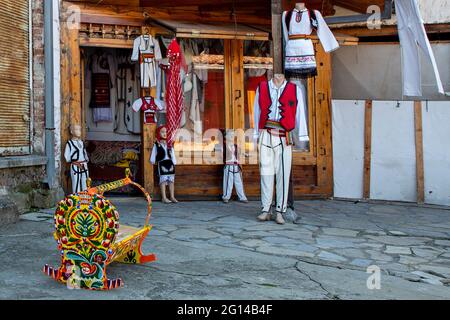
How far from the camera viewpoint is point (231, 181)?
8.85 meters

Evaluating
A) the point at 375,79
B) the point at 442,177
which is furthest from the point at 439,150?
the point at 375,79

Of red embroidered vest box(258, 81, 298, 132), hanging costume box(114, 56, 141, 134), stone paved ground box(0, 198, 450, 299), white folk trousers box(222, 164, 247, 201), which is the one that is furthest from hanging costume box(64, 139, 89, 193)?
red embroidered vest box(258, 81, 298, 132)

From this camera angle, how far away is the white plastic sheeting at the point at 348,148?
9.46 m

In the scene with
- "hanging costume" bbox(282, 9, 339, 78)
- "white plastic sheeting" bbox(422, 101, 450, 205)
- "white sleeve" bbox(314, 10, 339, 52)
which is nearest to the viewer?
"hanging costume" bbox(282, 9, 339, 78)

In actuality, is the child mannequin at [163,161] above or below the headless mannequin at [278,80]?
below

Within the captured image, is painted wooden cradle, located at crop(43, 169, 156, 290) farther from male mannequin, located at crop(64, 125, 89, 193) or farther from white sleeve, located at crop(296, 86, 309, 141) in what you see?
male mannequin, located at crop(64, 125, 89, 193)

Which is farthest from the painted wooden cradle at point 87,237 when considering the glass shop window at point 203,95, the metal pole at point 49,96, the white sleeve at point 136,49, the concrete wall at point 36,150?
the glass shop window at point 203,95

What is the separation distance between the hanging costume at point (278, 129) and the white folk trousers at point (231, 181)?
6.06ft

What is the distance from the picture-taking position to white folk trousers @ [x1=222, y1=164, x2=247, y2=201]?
8.83 meters

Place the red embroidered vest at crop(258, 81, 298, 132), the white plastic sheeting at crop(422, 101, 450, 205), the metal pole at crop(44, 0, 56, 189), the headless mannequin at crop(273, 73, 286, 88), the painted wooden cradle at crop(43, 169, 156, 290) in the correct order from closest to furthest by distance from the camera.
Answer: the painted wooden cradle at crop(43, 169, 156, 290) < the red embroidered vest at crop(258, 81, 298, 132) < the headless mannequin at crop(273, 73, 286, 88) < the metal pole at crop(44, 0, 56, 189) < the white plastic sheeting at crop(422, 101, 450, 205)

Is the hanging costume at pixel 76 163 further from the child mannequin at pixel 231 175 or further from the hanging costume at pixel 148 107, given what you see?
the child mannequin at pixel 231 175

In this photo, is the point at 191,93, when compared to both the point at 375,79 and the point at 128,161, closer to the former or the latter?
the point at 128,161

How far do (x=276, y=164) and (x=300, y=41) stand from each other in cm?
169

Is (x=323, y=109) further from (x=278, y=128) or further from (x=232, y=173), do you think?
(x=278, y=128)
